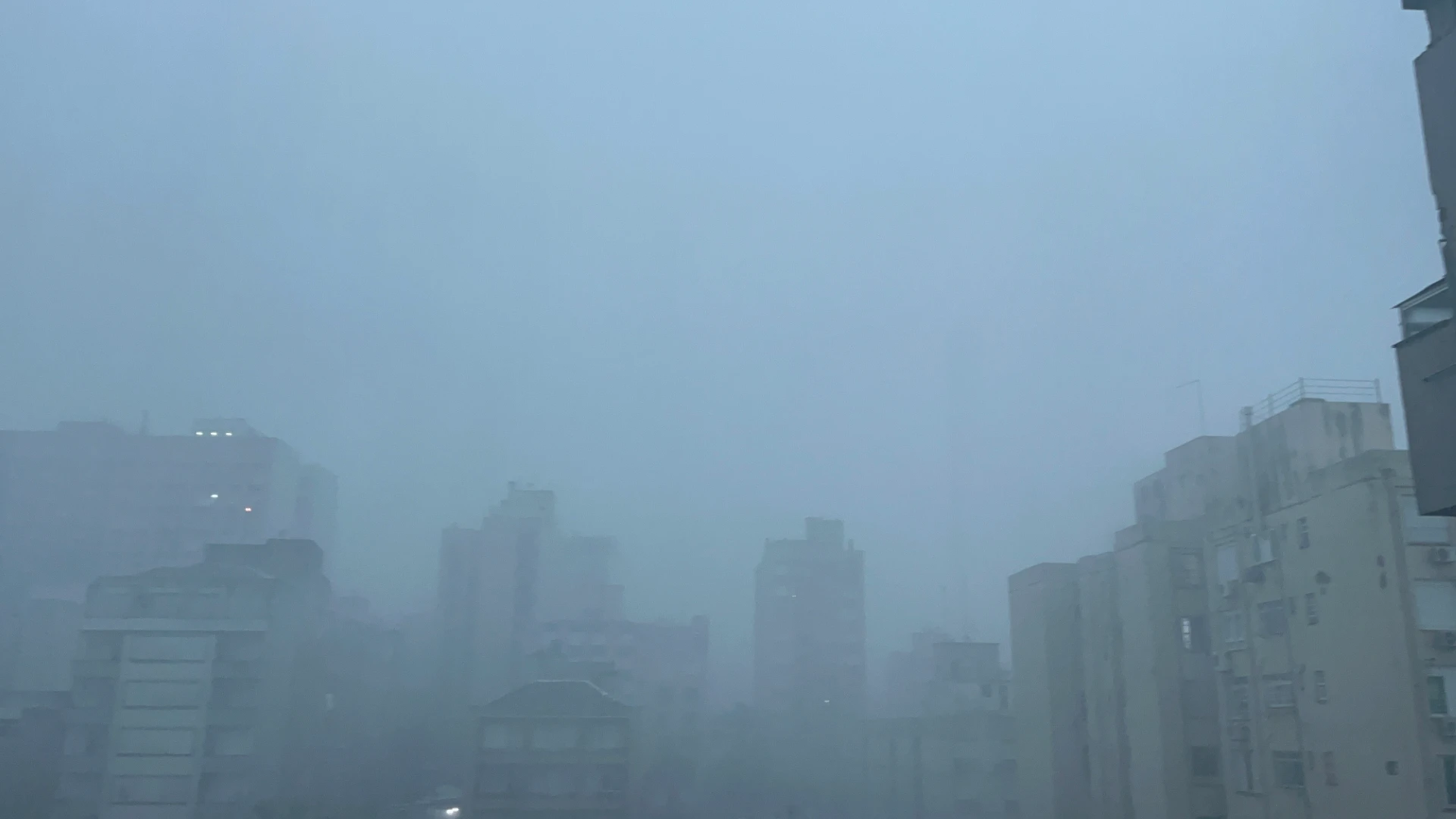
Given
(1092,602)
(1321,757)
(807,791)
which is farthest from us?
(807,791)

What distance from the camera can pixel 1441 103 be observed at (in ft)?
25.5

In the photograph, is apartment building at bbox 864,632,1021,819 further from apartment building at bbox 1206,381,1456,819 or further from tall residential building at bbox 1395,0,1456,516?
tall residential building at bbox 1395,0,1456,516

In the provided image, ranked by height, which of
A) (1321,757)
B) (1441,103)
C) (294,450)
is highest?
(294,450)

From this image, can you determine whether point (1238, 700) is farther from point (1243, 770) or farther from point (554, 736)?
point (554, 736)

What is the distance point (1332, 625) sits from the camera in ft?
67.6

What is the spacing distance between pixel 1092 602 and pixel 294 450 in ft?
164

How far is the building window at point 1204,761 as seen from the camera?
84.7 feet

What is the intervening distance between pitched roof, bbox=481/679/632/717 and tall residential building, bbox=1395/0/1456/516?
1272 inches

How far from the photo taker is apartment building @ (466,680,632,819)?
117 feet

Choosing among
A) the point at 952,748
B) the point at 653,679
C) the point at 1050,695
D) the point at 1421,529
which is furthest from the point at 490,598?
the point at 1421,529

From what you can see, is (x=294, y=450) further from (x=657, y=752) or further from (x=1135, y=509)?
(x=1135, y=509)

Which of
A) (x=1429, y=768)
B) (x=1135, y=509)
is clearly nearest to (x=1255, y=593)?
(x=1429, y=768)

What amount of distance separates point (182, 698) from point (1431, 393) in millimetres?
38462

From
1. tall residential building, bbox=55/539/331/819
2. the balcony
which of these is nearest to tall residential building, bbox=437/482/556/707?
tall residential building, bbox=55/539/331/819
